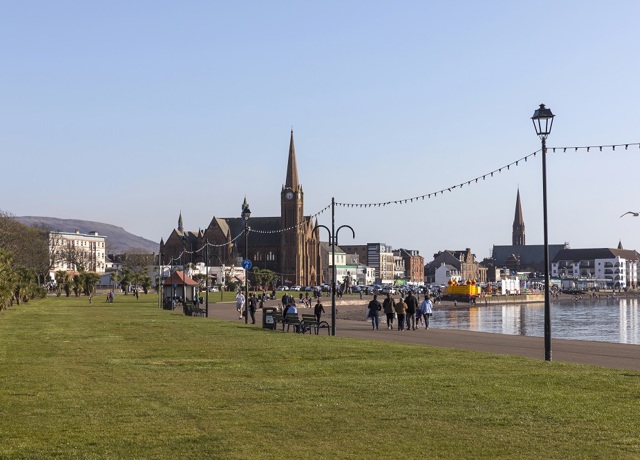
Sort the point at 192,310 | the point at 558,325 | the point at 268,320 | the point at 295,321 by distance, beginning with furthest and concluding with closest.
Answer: the point at 558,325 → the point at 192,310 → the point at 268,320 → the point at 295,321

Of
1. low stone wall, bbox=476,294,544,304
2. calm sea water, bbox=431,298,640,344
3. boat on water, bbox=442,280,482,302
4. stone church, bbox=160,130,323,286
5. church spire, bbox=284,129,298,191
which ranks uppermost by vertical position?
church spire, bbox=284,129,298,191

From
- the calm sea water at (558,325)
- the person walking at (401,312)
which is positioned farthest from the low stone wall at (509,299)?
the person walking at (401,312)

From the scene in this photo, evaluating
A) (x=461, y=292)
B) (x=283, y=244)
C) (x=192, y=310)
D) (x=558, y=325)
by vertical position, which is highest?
→ (x=283, y=244)

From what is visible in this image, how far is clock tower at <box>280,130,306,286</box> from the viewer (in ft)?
588

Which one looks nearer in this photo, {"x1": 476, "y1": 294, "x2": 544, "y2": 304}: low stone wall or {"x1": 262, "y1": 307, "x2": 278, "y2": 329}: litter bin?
{"x1": 262, "y1": 307, "x2": 278, "y2": 329}: litter bin

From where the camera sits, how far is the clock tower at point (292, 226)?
7057 inches

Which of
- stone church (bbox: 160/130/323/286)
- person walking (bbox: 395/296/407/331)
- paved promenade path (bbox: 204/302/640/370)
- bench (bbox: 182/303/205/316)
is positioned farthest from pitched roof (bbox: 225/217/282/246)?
paved promenade path (bbox: 204/302/640/370)

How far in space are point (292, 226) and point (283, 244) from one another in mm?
5047

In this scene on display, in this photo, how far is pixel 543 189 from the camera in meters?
23.1

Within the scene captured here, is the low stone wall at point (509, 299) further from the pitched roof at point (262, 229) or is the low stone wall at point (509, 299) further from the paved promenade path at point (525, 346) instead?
the paved promenade path at point (525, 346)

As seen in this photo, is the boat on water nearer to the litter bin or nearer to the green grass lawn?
the litter bin

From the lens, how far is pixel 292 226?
18050 centimetres

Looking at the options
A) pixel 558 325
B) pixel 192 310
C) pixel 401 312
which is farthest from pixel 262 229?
pixel 401 312

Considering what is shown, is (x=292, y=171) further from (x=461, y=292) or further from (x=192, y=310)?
(x=192, y=310)
